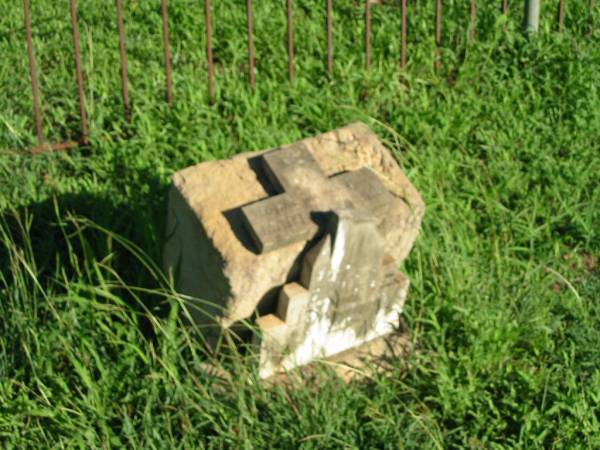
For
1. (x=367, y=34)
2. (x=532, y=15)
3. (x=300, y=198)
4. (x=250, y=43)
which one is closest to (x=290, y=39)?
(x=250, y=43)

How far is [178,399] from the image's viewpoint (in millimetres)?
3604

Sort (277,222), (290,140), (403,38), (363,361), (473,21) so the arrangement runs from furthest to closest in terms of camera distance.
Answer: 1. (473,21)
2. (403,38)
3. (290,140)
4. (363,361)
5. (277,222)

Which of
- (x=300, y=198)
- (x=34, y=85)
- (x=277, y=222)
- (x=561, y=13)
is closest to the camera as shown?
(x=277, y=222)

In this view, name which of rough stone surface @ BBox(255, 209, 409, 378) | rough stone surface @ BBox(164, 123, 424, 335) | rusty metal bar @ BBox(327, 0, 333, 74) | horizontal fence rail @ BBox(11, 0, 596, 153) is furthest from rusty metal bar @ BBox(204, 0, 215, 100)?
rough stone surface @ BBox(255, 209, 409, 378)

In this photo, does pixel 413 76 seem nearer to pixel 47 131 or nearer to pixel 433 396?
pixel 47 131

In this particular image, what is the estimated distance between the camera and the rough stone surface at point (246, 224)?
3.72 metres

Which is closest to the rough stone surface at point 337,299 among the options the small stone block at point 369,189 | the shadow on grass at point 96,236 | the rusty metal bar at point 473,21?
the small stone block at point 369,189

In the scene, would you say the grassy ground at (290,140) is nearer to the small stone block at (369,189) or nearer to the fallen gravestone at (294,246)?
the fallen gravestone at (294,246)

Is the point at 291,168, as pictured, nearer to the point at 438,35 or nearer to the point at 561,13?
the point at 438,35

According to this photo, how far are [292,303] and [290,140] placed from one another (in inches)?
50.5

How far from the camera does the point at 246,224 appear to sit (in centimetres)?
372

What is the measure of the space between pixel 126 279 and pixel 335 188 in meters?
0.86

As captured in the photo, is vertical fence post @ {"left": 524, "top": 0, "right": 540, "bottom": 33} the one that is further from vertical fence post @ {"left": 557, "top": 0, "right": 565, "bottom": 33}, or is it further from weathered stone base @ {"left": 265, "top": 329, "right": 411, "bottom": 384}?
weathered stone base @ {"left": 265, "top": 329, "right": 411, "bottom": 384}

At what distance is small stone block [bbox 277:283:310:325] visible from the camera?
375 centimetres
